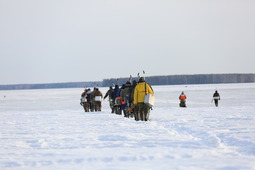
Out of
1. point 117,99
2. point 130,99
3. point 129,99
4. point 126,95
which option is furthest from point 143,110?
point 117,99

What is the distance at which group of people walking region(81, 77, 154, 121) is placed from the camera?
57.3 feet

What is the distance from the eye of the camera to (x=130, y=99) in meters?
20.0

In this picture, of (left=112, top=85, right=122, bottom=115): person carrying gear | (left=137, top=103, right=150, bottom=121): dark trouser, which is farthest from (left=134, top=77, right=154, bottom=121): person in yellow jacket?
(left=112, top=85, right=122, bottom=115): person carrying gear

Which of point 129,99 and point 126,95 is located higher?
point 126,95

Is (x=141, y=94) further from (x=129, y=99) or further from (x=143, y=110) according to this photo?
(x=129, y=99)

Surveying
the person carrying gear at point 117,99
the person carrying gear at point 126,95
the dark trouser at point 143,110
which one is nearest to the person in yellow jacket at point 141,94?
the dark trouser at point 143,110

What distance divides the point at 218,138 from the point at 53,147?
3.58 meters

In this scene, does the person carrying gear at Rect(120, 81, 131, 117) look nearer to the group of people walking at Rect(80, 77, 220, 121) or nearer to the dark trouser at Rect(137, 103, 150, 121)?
the group of people walking at Rect(80, 77, 220, 121)

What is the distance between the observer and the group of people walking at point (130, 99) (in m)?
17.5

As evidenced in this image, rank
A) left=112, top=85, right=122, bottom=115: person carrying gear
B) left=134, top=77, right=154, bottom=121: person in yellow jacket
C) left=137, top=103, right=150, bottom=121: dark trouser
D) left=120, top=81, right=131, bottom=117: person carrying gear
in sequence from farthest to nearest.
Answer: left=112, top=85, right=122, bottom=115: person carrying gear → left=120, top=81, right=131, bottom=117: person carrying gear → left=137, top=103, right=150, bottom=121: dark trouser → left=134, top=77, right=154, bottom=121: person in yellow jacket

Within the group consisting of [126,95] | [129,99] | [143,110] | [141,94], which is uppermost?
[141,94]

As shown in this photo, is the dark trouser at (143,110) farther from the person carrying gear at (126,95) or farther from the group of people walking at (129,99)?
the person carrying gear at (126,95)

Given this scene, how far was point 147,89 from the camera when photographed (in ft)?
56.9

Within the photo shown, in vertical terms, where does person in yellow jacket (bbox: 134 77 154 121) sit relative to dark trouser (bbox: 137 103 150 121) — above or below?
above
